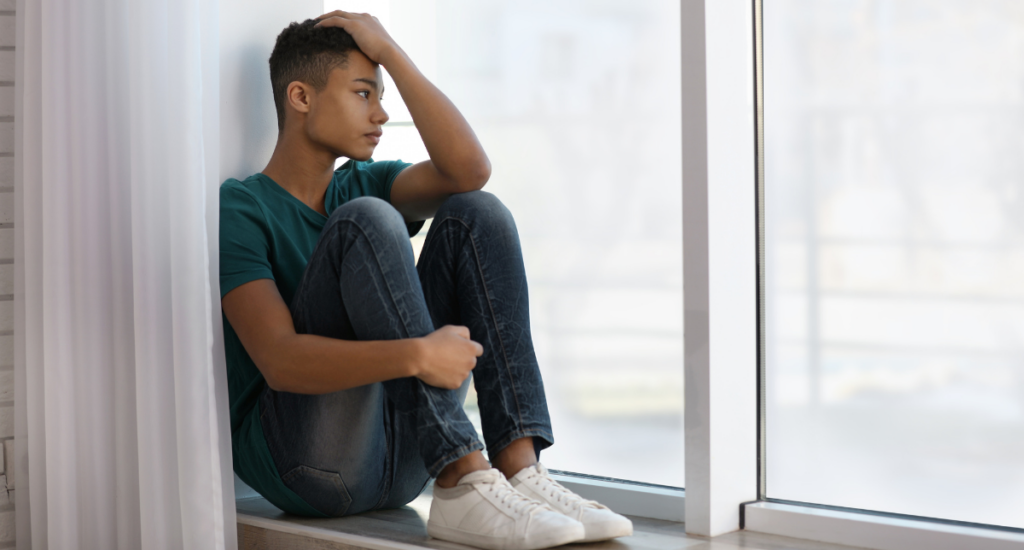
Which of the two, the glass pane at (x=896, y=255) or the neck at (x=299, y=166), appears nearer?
the glass pane at (x=896, y=255)

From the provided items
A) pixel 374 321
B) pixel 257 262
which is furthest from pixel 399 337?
pixel 257 262

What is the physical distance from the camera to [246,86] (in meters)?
1.56

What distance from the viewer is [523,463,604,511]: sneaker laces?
1144mm

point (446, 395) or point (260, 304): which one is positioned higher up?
point (260, 304)

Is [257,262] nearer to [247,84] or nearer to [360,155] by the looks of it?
[360,155]

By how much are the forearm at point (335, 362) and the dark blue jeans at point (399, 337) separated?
0.03 meters

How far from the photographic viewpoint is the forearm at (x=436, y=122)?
1.37 m

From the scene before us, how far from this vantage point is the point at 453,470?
1151 mm

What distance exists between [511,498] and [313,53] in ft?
2.45

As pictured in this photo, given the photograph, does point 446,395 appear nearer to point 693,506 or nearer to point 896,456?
point 693,506

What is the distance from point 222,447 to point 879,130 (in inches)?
39.0

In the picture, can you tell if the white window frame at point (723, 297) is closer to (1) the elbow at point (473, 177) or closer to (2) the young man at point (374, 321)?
(2) the young man at point (374, 321)

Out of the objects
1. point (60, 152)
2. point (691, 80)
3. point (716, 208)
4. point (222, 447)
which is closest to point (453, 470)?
point (222, 447)

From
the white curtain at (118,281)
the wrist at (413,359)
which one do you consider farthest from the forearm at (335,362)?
the white curtain at (118,281)
